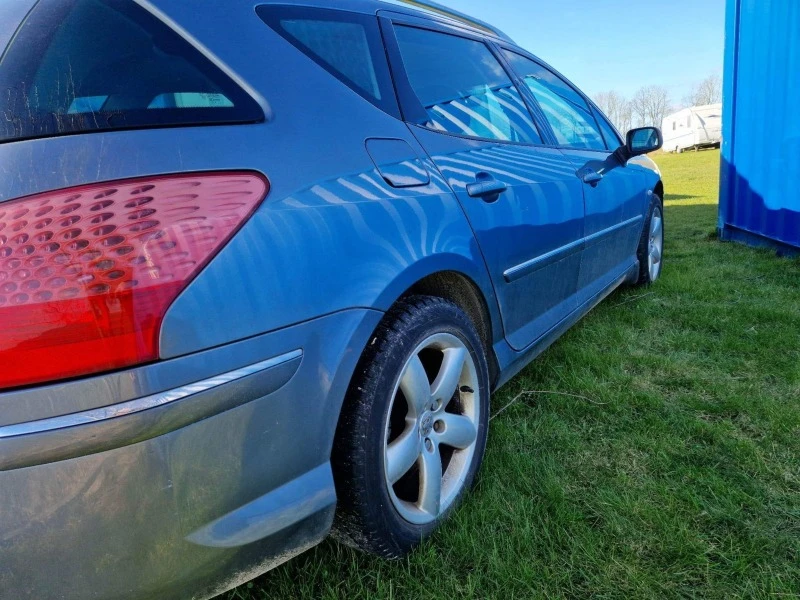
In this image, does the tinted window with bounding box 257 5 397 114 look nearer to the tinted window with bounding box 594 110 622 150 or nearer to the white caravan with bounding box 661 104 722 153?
the tinted window with bounding box 594 110 622 150

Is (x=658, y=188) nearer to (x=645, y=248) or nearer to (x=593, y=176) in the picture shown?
(x=645, y=248)

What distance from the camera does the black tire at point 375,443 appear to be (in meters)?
1.28

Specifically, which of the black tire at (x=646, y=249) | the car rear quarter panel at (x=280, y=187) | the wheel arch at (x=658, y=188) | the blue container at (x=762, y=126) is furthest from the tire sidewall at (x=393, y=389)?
the blue container at (x=762, y=126)

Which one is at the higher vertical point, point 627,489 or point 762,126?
point 762,126

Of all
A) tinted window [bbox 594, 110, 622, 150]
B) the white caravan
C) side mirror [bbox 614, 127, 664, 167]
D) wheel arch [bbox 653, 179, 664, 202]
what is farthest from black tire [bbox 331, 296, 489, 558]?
the white caravan

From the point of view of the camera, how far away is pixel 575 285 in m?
2.67

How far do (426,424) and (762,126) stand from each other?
550cm

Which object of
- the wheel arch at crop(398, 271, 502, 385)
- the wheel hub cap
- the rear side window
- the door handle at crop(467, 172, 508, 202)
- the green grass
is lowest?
the green grass

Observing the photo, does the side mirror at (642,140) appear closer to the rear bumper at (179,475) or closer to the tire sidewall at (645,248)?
the tire sidewall at (645,248)

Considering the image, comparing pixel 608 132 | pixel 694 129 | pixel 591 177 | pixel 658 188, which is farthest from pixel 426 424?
pixel 694 129

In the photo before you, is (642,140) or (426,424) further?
(642,140)

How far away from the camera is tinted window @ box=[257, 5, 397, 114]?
4.66 ft

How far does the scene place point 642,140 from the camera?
3299mm

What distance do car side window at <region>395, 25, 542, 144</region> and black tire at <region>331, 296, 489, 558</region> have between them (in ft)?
2.28
